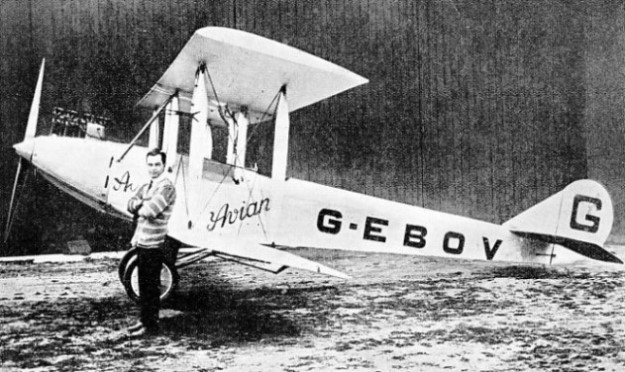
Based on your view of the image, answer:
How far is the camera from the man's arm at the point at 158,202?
2951 mm

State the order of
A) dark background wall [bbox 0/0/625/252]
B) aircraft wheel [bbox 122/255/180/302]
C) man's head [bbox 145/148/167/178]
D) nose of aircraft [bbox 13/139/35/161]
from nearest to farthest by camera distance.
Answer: man's head [bbox 145/148/167/178]
aircraft wheel [bbox 122/255/180/302]
nose of aircraft [bbox 13/139/35/161]
dark background wall [bbox 0/0/625/252]

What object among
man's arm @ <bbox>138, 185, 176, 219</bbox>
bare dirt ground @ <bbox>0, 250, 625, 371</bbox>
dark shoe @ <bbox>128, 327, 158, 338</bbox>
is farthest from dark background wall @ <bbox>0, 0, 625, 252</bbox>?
dark shoe @ <bbox>128, 327, 158, 338</bbox>

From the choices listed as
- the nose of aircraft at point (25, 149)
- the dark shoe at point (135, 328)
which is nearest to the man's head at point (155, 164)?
the dark shoe at point (135, 328)

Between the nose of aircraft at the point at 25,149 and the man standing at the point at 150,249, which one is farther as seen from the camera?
the nose of aircraft at the point at 25,149

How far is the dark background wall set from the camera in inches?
178

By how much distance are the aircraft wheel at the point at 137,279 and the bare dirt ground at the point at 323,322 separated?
5.9 inches

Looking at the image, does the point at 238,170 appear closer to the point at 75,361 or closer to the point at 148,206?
the point at 148,206

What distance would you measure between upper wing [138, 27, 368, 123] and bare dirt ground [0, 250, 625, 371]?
1.66 meters

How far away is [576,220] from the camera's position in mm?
4730

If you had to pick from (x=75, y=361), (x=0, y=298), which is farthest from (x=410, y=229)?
(x=0, y=298)

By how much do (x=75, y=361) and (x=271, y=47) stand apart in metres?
2.46

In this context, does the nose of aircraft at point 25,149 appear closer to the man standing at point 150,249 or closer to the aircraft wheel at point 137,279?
the aircraft wheel at point 137,279

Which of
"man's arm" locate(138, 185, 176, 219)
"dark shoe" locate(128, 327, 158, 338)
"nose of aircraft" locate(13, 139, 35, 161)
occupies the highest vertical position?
"nose of aircraft" locate(13, 139, 35, 161)

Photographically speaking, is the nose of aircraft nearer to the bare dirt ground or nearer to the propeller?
the propeller
